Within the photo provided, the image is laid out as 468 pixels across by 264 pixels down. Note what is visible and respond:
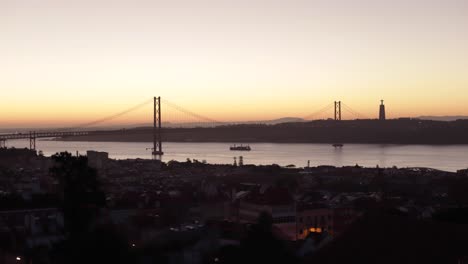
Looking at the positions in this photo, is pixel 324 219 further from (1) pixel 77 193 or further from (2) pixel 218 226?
(1) pixel 77 193

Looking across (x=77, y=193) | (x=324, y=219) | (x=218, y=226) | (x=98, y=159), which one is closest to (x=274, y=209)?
(x=324, y=219)

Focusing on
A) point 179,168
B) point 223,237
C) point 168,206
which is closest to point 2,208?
point 168,206

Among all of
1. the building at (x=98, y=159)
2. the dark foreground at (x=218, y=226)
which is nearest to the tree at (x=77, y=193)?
the dark foreground at (x=218, y=226)

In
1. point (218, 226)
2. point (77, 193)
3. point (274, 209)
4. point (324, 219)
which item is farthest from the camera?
point (324, 219)

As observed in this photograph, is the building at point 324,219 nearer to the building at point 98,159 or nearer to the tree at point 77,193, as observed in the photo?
the tree at point 77,193

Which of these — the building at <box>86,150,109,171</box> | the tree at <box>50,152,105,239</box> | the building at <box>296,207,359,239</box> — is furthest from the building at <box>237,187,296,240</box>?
the building at <box>86,150,109,171</box>

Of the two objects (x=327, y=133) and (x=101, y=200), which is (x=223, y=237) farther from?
(x=327, y=133)

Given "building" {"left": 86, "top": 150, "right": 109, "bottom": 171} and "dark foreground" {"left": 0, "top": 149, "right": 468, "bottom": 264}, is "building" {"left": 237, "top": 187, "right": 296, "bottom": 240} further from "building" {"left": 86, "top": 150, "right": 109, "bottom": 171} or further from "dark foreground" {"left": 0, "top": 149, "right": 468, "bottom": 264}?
"building" {"left": 86, "top": 150, "right": 109, "bottom": 171}

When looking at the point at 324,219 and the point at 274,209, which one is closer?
the point at 274,209

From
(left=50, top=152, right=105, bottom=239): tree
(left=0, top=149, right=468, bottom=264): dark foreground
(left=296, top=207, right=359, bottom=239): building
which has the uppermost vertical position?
(left=50, top=152, right=105, bottom=239): tree

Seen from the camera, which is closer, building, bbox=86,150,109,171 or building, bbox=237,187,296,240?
building, bbox=237,187,296,240
